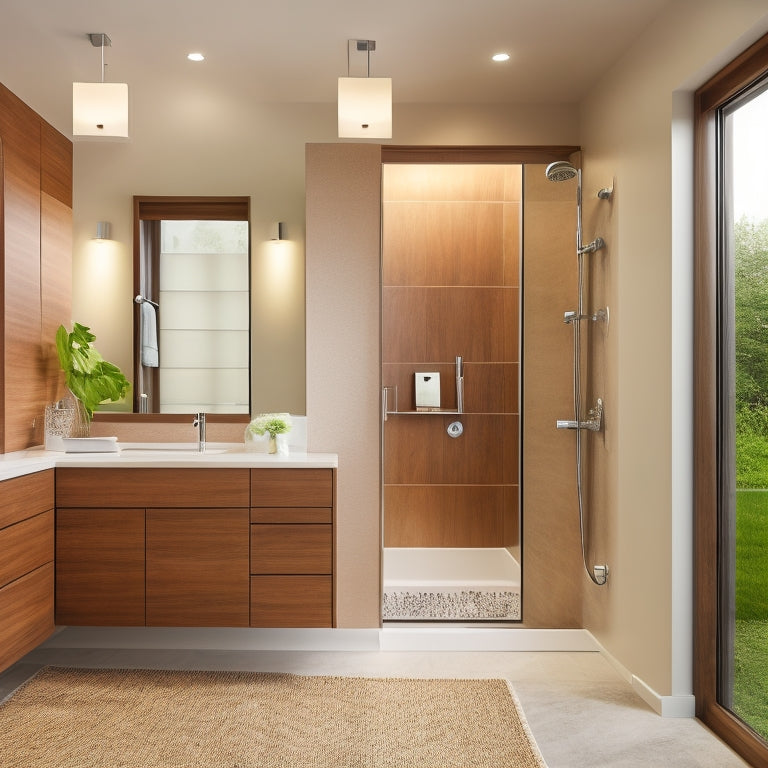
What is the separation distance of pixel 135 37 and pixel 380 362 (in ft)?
5.55

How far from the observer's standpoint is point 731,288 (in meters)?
2.42

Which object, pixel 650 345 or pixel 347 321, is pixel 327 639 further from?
pixel 650 345

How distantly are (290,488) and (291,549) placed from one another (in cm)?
26

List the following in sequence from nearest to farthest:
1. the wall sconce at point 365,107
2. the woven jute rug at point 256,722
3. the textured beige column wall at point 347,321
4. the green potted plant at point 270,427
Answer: the woven jute rug at point 256,722, the wall sconce at point 365,107, the green potted plant at point 270,427, the textured beige column wall at point 347,321

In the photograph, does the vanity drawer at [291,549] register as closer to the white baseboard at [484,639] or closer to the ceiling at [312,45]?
the white baseboard at [484,639]

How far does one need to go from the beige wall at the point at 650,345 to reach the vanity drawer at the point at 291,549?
124 centimetres

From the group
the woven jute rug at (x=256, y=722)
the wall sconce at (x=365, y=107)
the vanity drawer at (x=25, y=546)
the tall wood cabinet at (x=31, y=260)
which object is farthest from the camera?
the tall wood cabinet at (x=31, y=260)

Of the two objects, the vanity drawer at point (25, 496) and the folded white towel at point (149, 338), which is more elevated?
the folded white towel at point (149, 338)

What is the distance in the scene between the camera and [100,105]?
2799mm

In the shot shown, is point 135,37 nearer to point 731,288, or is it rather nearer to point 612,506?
point 731,288

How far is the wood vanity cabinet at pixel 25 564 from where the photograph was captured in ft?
8.46

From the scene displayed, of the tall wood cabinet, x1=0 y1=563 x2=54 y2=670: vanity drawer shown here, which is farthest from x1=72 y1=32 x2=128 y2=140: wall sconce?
x1=0 y1=563 x2=54 y2=670: vanity drawer

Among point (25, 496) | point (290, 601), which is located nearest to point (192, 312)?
point (25, 496)

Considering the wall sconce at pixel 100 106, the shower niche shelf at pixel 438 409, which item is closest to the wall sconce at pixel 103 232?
the wall sconce at pixel 100 106
